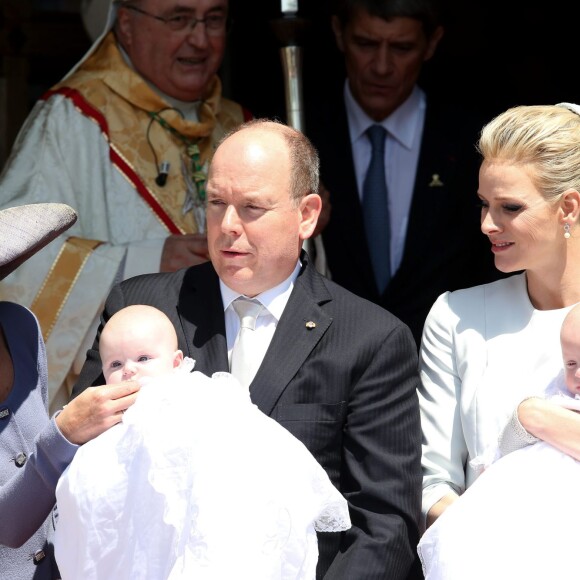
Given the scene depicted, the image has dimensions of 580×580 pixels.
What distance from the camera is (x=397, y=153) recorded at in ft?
17.3

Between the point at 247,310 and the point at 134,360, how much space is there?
0.48 meters

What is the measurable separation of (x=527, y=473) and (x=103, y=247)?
2.02 m

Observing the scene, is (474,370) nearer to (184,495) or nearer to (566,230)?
(566,230)

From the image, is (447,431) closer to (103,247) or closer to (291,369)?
(291,369)

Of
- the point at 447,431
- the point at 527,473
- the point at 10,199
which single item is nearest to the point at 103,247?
the point at 10,199

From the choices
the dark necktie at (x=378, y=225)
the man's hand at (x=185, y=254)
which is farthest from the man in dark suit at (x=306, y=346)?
the dark necktie at (x=378, y=225)

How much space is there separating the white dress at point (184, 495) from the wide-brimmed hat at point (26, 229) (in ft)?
1.65

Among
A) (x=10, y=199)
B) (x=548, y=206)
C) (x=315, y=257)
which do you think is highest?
(x=548, y=206)

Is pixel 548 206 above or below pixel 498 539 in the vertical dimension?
above

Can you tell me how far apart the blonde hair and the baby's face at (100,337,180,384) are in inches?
41.4

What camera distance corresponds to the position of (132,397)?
319 cm

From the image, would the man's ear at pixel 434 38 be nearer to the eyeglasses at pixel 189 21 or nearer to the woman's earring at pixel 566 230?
the eyeglasses at pixel 189 21

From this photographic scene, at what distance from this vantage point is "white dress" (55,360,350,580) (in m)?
3.04

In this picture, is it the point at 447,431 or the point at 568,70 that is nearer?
the point at 447,431
